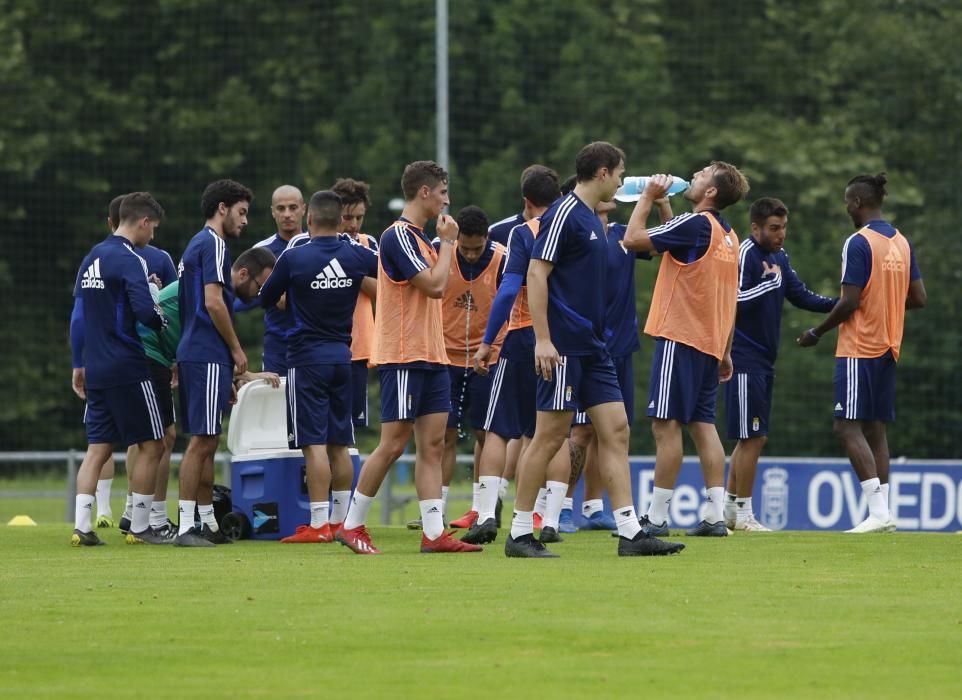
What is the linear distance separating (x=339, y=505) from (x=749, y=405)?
2.86 metres

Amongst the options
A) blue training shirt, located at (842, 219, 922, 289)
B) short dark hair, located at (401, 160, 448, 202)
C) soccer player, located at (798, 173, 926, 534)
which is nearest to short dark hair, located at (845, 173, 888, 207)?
soccer player, located at (798, 173, 926, 534)

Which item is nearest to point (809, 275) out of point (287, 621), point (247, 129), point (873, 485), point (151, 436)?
point (247, 129)

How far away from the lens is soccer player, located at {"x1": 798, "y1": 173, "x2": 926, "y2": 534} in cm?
1269

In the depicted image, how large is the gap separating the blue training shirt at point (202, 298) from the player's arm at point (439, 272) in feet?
5.44

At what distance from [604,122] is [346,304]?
71.5 ft

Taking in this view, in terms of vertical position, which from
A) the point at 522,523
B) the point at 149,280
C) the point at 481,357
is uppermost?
the point at 149,280

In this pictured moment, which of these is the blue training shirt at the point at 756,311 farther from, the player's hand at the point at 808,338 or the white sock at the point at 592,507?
the white sock at the point at 592,507

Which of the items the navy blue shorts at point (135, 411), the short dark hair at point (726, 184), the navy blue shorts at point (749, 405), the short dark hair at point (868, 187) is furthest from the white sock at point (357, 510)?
the short dark hair at point (868, 187)

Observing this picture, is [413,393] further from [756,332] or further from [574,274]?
[756,332]

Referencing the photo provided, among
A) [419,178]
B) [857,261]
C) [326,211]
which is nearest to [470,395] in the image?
[326,211]

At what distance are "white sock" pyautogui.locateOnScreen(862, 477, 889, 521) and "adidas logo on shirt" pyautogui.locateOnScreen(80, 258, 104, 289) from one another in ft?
17.2

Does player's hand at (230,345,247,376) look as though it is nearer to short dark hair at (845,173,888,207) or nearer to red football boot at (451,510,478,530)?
red football boot at (451,510,478,530)

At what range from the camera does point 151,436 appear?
1184 centimetres

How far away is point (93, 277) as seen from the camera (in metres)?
11.8
